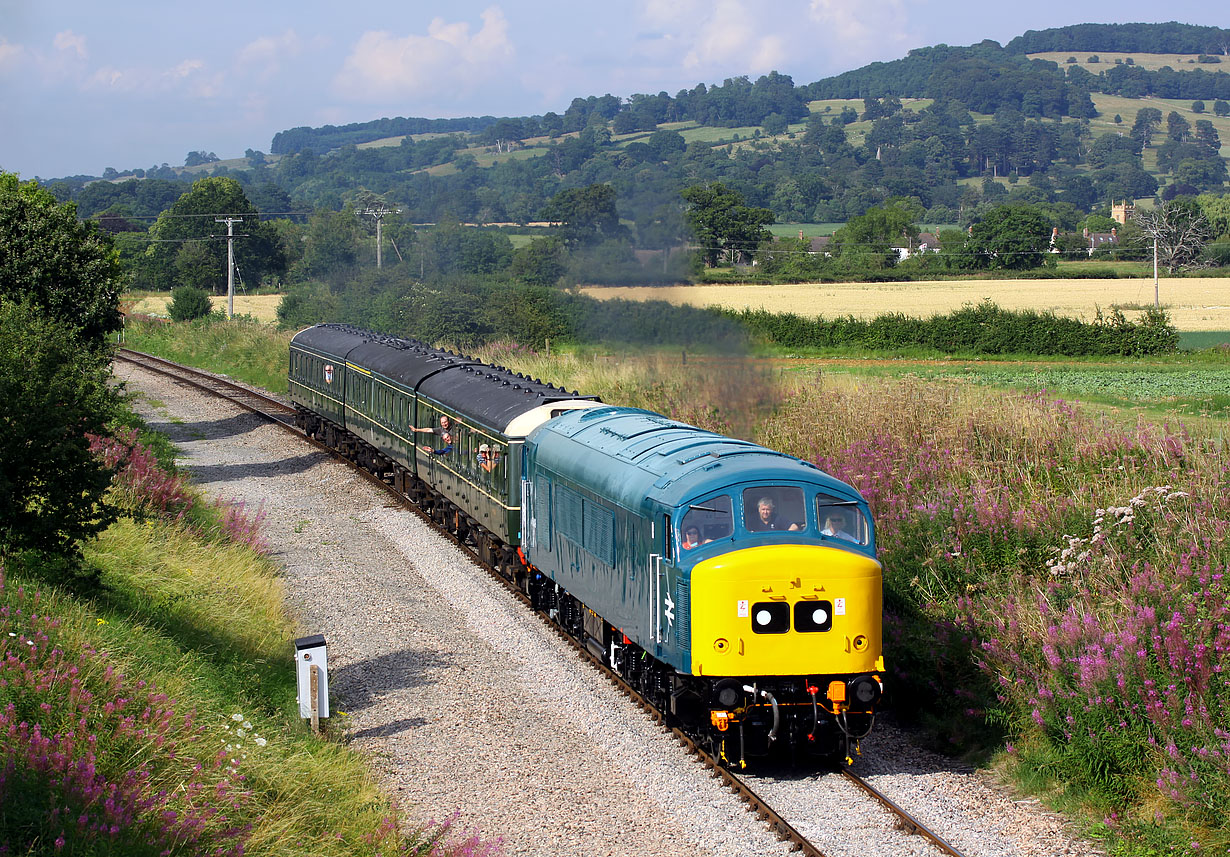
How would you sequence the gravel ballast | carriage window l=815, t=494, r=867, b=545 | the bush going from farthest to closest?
the bush, carriage window l=815, t=494, r=867, b=545, the gravel ballast

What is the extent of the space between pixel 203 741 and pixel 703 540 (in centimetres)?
463

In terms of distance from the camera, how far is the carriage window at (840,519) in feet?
36.6

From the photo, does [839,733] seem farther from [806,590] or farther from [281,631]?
[281,631]

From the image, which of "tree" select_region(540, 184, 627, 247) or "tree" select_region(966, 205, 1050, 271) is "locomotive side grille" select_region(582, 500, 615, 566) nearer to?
"tree" select_region(540, 184, 627, 247)

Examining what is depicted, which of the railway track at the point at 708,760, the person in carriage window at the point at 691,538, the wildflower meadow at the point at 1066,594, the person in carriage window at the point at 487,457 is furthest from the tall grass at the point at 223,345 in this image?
the person in carriage window at the point at 691,538

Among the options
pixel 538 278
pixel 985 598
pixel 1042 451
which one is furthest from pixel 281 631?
pixel 538 278

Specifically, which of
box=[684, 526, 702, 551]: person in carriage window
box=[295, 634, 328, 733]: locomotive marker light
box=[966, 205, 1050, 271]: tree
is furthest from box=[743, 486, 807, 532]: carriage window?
box=[966, 205, 1050, 271]: tree

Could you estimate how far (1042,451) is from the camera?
1652 centimetres

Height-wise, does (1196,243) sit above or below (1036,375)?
above

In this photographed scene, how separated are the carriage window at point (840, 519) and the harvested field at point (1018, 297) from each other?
72.6 ft

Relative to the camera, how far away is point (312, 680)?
40.1ft

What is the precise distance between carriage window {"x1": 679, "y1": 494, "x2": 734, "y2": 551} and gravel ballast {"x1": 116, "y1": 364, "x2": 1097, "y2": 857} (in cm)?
230

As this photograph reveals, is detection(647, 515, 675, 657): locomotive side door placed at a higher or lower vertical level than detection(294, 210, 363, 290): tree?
lower

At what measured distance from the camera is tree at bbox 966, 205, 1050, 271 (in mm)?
89375
